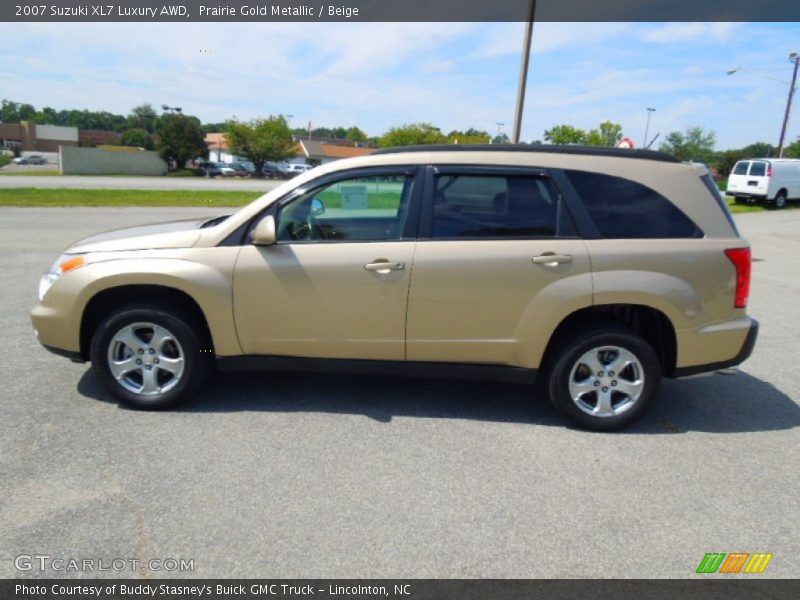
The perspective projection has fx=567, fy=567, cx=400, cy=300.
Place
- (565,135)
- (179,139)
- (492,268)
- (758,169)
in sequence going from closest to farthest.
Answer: (492,268), (758,169), (565,135), (179,139)

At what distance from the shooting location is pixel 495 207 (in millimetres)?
3867

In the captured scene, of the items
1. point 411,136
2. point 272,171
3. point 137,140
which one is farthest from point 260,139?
point 137,140

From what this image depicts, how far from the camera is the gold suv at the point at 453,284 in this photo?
3.75 meters

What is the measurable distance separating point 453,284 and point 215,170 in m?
59.5

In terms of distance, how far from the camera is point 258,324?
390 centimetres

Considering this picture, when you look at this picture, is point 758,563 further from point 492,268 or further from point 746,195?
point 746,195

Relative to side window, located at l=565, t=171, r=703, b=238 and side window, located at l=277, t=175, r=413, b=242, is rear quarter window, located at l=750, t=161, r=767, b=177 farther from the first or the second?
side window, located at l=277, t=175, r=413, b=242

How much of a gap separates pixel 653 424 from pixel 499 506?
5.56 feet

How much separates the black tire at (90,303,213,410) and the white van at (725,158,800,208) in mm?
27389

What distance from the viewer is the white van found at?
24.6 metres

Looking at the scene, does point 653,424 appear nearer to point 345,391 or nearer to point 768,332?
point 345,391

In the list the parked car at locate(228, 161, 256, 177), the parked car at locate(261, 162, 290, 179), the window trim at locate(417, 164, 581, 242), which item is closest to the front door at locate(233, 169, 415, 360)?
the window trim at locate(417, 164, 581, 242)
